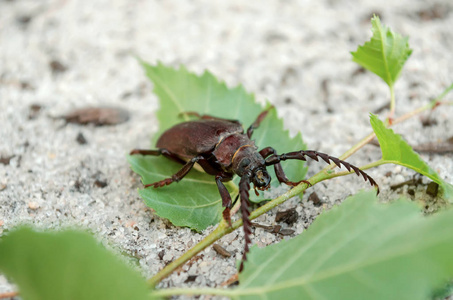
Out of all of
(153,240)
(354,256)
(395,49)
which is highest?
(395,49)

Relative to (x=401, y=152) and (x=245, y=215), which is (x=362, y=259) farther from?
(x=401, y=152)

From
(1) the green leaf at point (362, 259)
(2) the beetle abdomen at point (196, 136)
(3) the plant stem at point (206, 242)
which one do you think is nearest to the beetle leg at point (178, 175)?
(2) the beetle abdomen at point (196, 136)

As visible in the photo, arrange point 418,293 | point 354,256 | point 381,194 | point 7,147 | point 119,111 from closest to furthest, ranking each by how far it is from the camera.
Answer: point 418,293
point 354,256
point 381,194
point 7,147
point 119,111

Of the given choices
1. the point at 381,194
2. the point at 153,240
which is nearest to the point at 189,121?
the point at 153,240

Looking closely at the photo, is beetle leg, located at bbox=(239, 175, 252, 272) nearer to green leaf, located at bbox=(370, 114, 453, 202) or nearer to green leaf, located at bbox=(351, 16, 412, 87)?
green leaf, located at bbox=(370, 114, 453, 202)

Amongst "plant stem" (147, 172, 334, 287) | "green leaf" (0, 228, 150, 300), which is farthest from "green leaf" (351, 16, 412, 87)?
"green leaf" (0, 228, 150, 300)

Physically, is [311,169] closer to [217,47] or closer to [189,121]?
[189,121]

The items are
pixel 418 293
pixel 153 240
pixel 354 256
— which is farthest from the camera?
pixel 153 240

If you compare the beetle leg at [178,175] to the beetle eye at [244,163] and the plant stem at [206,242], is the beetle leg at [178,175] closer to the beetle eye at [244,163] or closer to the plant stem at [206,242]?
the beetle eye at [244,163]
